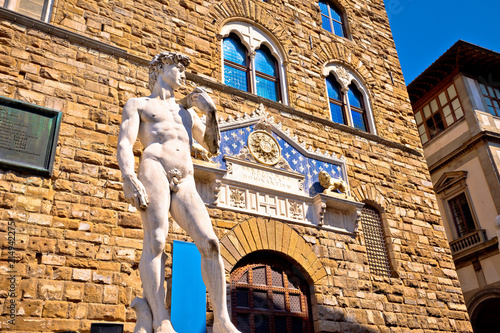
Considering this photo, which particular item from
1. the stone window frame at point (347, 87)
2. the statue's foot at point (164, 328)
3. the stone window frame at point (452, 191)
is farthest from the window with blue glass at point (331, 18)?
the statue's foot at point (164, 328)

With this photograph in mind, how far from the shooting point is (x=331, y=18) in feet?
40.0

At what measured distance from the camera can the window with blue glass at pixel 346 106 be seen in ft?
35.3

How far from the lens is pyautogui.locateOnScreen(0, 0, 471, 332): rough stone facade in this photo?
6.17 meters

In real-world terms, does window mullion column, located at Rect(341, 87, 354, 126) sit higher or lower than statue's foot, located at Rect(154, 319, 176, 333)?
higher

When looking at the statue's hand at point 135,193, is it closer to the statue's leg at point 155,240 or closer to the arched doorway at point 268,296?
the statue's leg at point 155,240

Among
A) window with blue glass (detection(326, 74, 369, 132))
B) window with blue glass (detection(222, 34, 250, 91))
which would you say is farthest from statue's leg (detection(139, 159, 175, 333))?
window with blue glass (detection(326, 74, 369, 132))

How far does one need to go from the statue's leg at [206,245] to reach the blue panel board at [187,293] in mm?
2277

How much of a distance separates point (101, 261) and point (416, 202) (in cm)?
696

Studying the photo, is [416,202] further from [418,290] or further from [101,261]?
[101,261]

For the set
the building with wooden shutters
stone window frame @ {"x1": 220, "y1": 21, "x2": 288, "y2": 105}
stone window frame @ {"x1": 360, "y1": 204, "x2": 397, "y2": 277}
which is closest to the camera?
stone window frame @ {"x1": 360, "y1": 204, "x2": 397, "y2": 277}

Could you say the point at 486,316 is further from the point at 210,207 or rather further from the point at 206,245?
the point at 206,245

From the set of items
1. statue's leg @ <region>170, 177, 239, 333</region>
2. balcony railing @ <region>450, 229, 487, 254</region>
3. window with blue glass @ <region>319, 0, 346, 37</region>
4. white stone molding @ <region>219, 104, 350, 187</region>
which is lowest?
statue's leg @ <region>170, 177, 239, 333</region>

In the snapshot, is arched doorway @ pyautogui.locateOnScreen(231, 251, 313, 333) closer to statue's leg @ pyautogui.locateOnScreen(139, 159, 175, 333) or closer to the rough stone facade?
the rough stone facade

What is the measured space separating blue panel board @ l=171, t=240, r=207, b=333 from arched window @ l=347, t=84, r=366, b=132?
5575 millimetres
